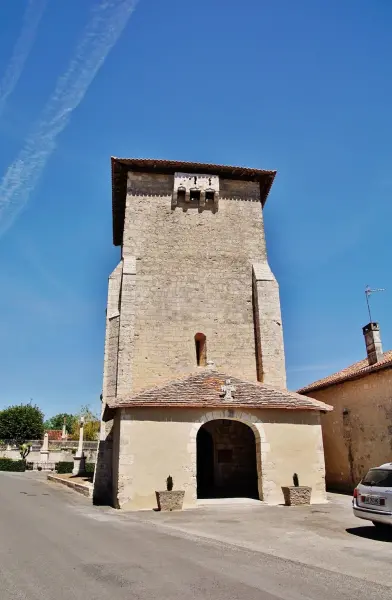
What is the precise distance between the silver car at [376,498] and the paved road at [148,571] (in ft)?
9.11

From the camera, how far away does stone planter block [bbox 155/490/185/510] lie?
447 inches

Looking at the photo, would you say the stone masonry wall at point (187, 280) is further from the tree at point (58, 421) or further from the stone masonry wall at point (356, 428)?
the tree at point (58, 421)

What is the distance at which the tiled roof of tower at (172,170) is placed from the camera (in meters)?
19.7

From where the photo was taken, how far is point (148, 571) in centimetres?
544

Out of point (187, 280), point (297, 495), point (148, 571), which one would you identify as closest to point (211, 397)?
point (297, 495)

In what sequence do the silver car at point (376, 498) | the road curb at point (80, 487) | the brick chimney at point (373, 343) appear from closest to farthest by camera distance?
the silver car at point (376, 498), the road curb at point (80, 487), the brick chimney at point (373, 343)

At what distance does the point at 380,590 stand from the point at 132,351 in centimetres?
1256

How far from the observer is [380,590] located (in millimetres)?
4781

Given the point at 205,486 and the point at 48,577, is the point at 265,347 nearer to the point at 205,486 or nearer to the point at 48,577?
the point at 205,486

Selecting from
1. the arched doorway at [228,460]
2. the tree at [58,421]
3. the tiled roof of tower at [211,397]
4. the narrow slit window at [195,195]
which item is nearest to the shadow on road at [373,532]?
the tiled roof of tower at [211,397]

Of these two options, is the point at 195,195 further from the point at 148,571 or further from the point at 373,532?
the point at 148,571

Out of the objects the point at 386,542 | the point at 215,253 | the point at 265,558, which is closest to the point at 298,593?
the point at 265,558

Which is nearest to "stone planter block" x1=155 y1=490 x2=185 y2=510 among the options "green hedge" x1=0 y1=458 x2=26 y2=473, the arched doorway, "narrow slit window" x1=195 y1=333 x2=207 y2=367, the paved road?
the paved road

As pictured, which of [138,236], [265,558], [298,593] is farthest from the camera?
[138,236]
